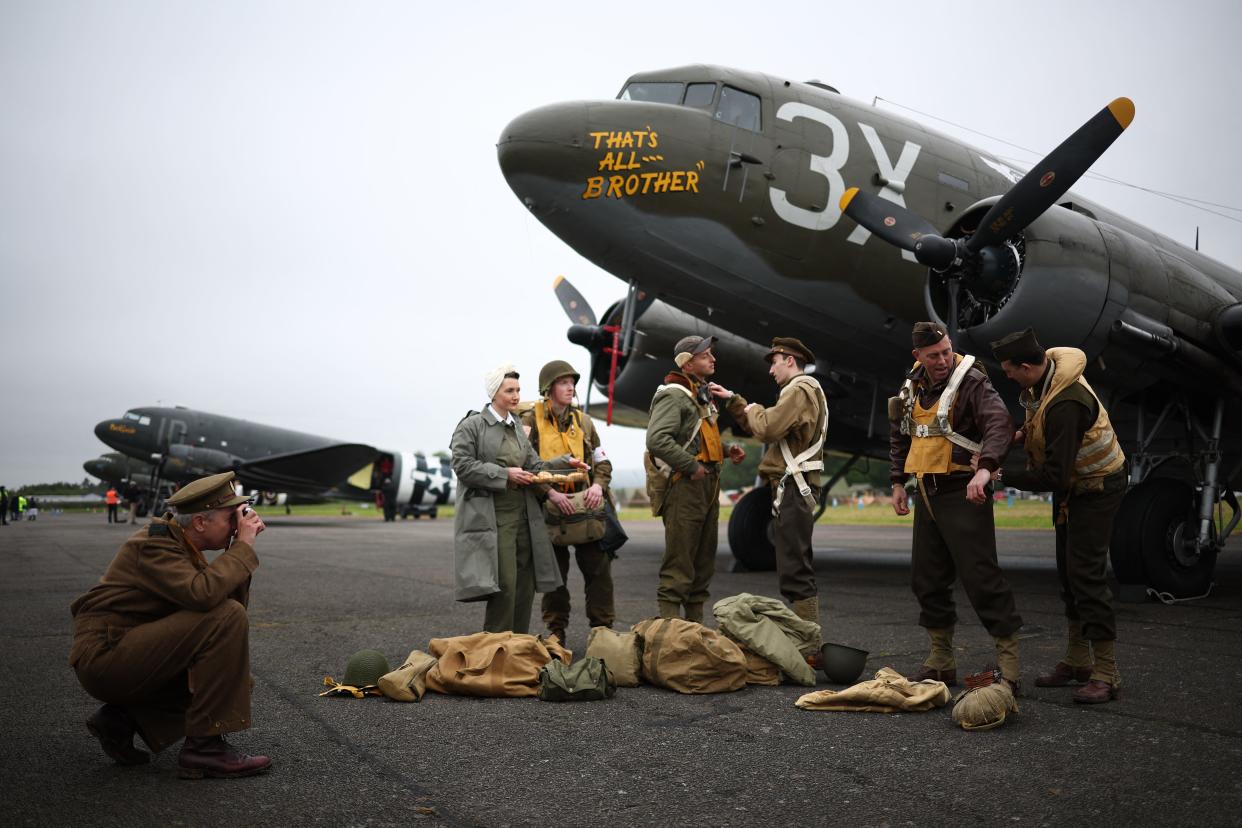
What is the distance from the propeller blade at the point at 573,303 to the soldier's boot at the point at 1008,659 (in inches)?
321

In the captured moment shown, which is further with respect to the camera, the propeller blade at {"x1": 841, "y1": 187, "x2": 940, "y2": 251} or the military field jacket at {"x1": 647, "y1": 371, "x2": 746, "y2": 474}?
the propeller blade at {"x1": 841, "y1": 187, "x2": 940, "y2": 251}

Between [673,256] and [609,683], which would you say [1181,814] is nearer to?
[609,683]

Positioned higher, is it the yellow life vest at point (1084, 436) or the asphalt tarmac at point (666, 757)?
the yellow life vest at point (1084, 436)

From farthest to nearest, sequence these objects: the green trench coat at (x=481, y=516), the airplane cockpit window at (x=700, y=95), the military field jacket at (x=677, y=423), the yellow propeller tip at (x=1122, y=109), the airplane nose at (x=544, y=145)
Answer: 1. the airplane cockpit window at (x=700, y=95)
2. the airplane nose at (x=544, y=145)
3. the yellow propeller tip at (x=1122, y=109)
4. the military field jacket at (x=677, y=423)
5. the green trench coat at (x=481, y=516)

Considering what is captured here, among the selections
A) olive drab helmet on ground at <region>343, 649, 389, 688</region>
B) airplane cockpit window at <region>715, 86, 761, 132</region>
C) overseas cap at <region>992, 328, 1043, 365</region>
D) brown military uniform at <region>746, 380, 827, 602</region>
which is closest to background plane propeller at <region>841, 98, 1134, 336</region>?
airplane cockpit window at <region>715, 86, 761, 132</region>

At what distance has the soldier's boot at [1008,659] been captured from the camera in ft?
14.2

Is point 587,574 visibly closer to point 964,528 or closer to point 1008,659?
point 964,528

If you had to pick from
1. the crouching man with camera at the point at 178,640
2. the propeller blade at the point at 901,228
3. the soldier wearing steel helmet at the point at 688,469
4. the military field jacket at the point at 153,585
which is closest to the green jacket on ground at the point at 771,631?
the soldier wearing steel helmet at the point at 688,469

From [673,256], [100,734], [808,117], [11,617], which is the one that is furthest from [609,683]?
[808,117]

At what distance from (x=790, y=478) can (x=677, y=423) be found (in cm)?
83

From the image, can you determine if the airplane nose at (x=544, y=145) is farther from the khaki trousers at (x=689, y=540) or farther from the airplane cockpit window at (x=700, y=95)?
the khaki trousers at (x=689, y=540)

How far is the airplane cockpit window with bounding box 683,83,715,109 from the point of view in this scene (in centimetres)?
873

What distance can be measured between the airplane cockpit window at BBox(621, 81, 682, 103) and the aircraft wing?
23.9 m

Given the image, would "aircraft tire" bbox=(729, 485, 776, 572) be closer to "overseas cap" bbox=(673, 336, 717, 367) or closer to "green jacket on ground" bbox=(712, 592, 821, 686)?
"overseas cap" bbox=(673, 336, 717, 367)
